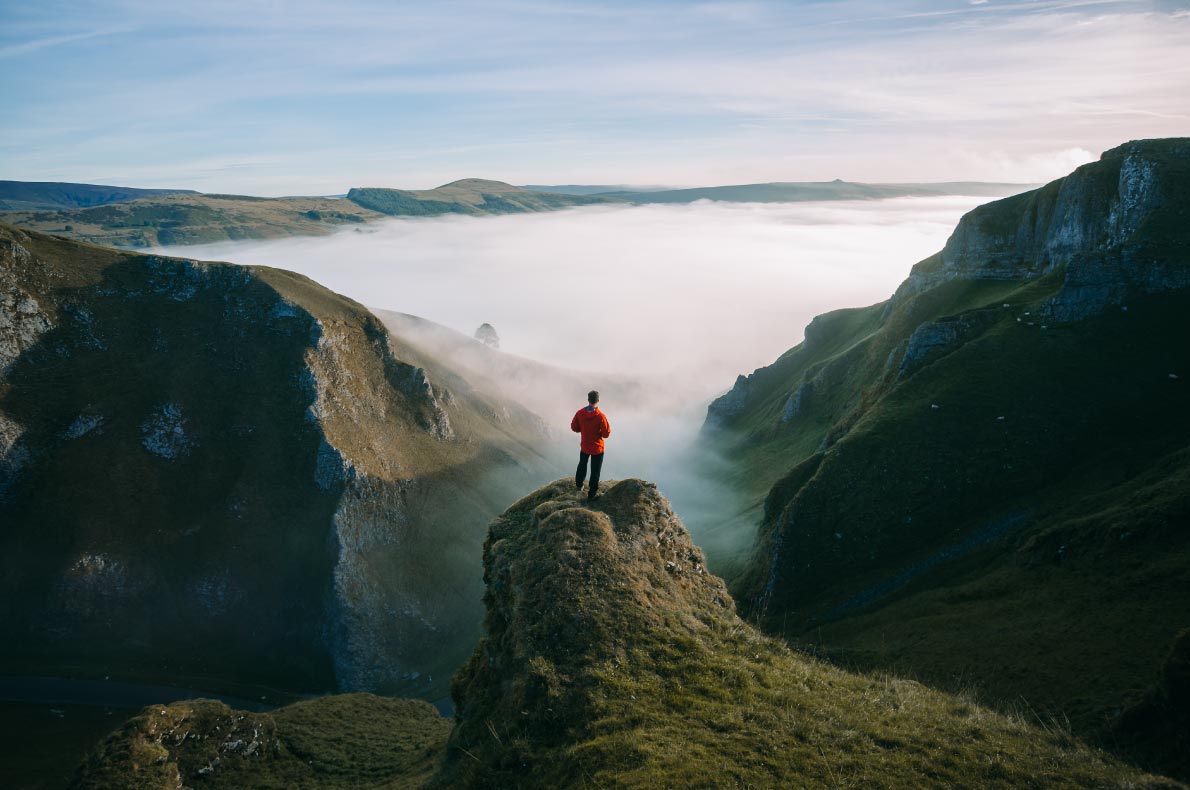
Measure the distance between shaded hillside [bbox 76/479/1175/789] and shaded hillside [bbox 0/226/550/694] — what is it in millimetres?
69186

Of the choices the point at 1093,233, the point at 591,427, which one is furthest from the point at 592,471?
the point at 1093,233

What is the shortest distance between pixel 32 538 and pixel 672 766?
107m

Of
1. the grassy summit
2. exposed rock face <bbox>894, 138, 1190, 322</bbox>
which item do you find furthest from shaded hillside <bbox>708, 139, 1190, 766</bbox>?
the grassy summit

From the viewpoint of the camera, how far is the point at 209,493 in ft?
308

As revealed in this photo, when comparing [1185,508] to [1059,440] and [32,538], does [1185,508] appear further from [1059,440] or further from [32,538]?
[32,538]

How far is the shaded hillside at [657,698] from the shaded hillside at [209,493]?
69.2 meters

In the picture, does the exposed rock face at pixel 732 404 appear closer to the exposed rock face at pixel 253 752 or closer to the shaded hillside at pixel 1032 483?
the shaded hillside at pixel 1032 483

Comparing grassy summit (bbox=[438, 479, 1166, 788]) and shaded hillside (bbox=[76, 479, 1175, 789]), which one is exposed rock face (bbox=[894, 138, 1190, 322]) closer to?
grassy summit (bbox=[438, 479, 1166, 788])

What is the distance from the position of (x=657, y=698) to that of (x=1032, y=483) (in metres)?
54.2

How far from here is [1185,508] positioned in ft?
136

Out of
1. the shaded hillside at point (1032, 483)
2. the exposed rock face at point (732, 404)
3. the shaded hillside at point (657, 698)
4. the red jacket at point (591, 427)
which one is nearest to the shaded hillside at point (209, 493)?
the shaded hillside at point (1032, 483)

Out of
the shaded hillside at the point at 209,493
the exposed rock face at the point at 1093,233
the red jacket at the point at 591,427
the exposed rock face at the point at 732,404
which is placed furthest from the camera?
the exposed rock face at the point at 732,404

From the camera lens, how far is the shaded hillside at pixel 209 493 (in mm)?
83688

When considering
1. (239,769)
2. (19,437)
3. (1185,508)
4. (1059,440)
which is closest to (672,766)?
(239,769)
